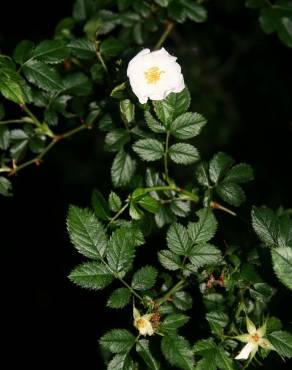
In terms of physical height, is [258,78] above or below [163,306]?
below

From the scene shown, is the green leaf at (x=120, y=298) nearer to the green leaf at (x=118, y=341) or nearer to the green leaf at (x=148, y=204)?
the green leaf at (x=118, y=341)

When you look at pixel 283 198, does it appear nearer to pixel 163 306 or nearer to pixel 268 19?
pixel 268 19

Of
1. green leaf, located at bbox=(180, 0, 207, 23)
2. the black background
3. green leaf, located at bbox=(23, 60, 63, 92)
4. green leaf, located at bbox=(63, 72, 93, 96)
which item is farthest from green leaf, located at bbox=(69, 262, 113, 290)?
the black background

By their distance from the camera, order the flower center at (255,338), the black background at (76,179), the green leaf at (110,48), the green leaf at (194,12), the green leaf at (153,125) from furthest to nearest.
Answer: the black background at (76,179) → the green leaf at (194,12) → the green leaf at (110,48) → the green leaf at (153,125) → the flower center at (255,338)

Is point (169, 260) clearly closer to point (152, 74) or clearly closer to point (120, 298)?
point (120, 298)

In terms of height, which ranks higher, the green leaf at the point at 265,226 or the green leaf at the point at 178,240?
the green leaf at the point at 265,226

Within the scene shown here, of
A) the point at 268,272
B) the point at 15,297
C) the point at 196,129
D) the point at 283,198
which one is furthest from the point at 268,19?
the point at 15,297

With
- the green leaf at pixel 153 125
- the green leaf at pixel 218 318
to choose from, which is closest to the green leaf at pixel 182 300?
the green leaf at pixel 218 318
